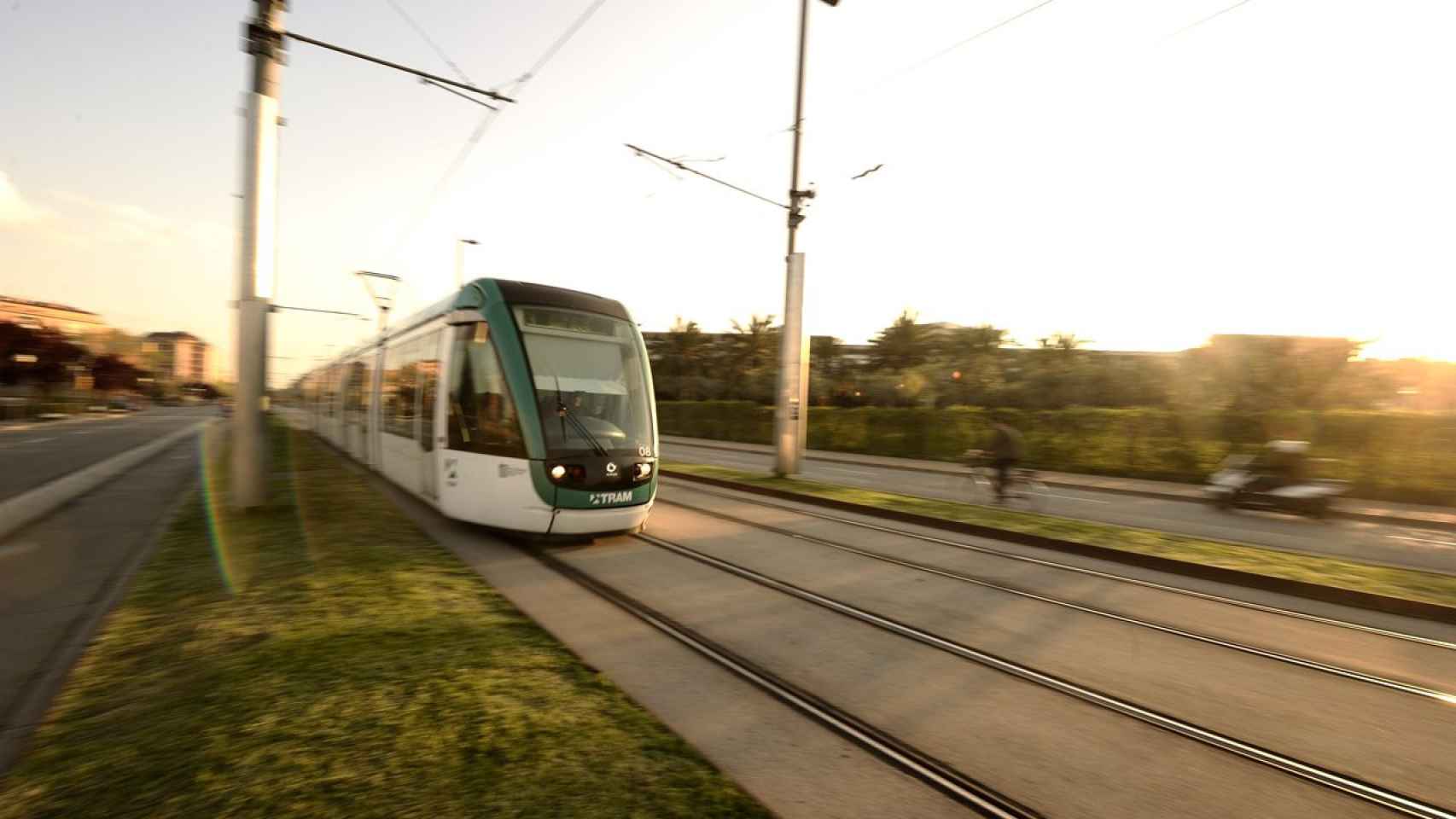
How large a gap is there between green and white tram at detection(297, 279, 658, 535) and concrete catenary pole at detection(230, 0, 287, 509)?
2.76 metres

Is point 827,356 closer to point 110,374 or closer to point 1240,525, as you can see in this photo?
point 1240,525

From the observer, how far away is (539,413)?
278 inches

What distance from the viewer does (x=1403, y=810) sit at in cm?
297

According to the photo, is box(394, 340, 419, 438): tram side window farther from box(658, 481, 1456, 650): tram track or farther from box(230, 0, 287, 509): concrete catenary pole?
box(658, 481, 1456, 650): tram track

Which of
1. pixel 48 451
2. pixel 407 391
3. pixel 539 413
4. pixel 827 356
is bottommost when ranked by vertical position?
pixel 48 451

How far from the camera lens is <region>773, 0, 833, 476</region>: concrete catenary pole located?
15016 millimetres

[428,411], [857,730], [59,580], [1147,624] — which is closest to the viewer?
[857,730]

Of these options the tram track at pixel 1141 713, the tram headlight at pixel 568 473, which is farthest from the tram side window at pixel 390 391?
the tram track at pixel 1141 713

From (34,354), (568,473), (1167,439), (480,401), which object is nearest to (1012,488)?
(1167,439)

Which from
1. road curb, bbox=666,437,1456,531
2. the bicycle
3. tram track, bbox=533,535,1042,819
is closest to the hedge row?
road curb, bbox=666,437,1456,531

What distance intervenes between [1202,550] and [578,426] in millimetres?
7961

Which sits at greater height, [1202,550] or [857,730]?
[1202,550]

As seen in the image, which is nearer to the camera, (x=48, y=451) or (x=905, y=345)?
(x=48, y=451)

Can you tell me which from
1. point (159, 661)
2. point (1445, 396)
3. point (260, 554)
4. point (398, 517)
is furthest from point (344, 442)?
point (1445, 396)
